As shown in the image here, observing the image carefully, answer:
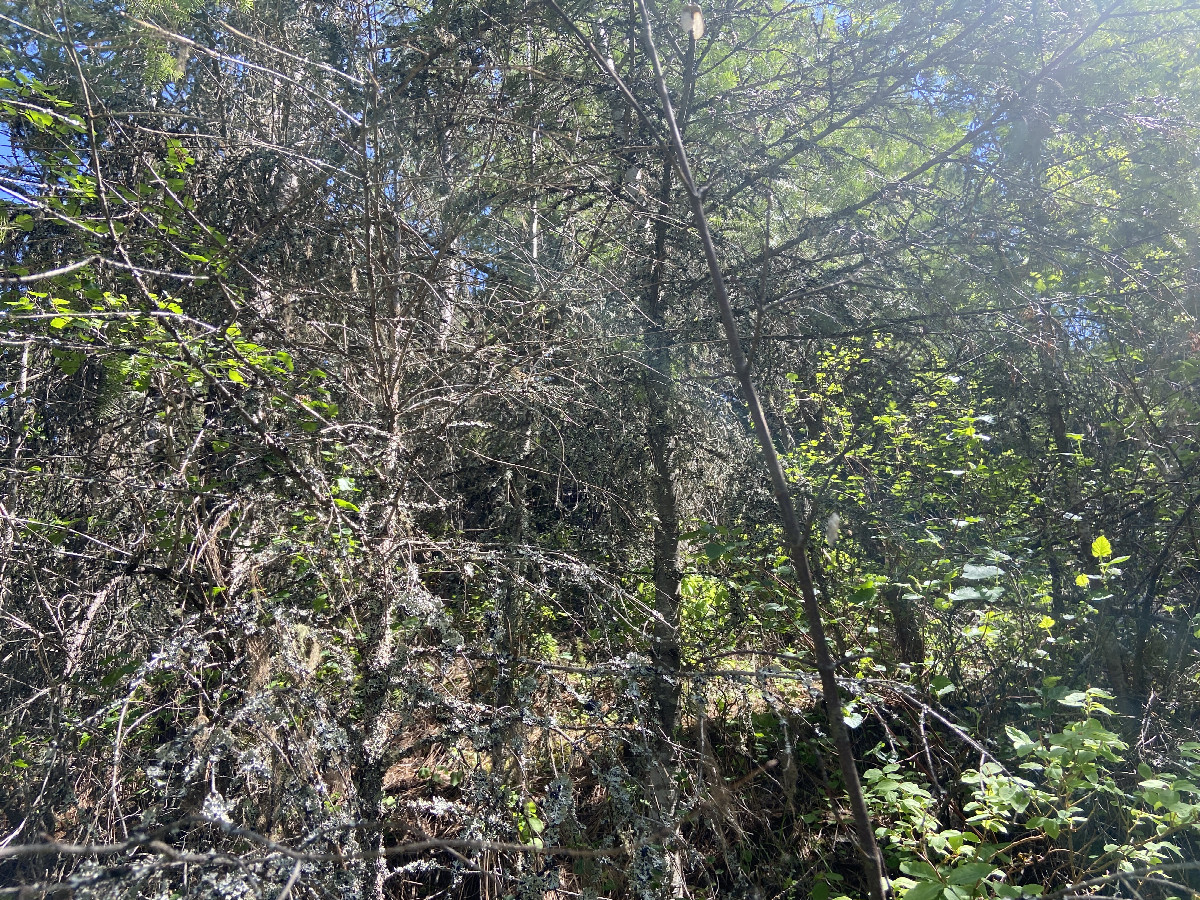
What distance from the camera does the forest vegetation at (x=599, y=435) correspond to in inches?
102

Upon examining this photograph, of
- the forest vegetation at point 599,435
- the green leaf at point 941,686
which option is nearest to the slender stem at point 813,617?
the forest vegetation at point 599,435

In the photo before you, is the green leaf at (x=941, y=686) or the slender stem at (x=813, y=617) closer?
the slender stem at (x=813, y=617)

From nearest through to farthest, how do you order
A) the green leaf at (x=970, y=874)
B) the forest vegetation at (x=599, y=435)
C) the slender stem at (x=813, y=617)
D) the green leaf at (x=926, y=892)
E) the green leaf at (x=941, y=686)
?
the slender stem at (x=813, y=617) → the green leaf at (x=970, y=874) → the green leaf at (x=926, y=892) → the forest vegetation at (x=599, y=435) → the green leaf at (x=941, y=686)

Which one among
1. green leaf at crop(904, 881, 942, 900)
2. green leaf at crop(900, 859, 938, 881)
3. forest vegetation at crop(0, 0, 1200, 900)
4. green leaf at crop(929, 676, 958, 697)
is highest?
forest vegetation at crop(0, 0, 1200, 900)

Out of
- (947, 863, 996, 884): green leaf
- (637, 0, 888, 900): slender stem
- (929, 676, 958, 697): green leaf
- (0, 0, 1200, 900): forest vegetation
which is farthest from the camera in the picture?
(929, 676, 958, 697): green leaf

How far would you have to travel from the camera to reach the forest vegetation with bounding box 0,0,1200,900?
2.59 metres

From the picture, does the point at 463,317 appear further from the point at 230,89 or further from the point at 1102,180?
the point at 1102,180

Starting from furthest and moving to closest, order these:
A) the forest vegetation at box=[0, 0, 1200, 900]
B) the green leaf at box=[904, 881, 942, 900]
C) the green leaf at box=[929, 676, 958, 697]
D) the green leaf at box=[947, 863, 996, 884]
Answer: the green leaf at box=[929, 676, 958, 697]
the forest vegetation at box=[0, 0, 1200, 900]
the green leaf at box=[904, 881, 942, 900]
the green leaf at box=[947, 863, 996, 884]

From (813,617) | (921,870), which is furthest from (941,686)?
(813,617)

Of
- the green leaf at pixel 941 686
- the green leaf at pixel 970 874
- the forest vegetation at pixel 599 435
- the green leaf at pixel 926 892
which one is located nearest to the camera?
the green leaf at pixel 970 874

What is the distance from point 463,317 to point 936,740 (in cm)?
359

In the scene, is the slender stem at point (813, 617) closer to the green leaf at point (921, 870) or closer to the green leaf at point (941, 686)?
the green leaf at point (921, 870)

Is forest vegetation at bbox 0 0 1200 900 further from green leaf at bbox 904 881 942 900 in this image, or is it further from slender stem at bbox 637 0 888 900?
slender stem at bbox 637 0 888 900

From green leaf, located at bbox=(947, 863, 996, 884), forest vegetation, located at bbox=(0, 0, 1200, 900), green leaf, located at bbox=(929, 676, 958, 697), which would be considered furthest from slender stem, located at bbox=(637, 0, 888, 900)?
green leaf, located at bbox=(929, 676, 958, 697)
